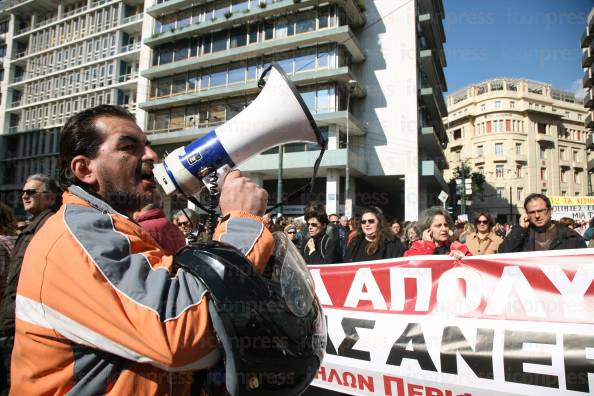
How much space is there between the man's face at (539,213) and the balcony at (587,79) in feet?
146

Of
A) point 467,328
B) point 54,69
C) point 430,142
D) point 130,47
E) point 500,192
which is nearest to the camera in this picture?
point 467,328

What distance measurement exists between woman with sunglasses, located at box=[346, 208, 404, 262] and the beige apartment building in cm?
4997

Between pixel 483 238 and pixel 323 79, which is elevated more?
pixel 323 79

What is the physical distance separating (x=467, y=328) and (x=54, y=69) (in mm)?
43130

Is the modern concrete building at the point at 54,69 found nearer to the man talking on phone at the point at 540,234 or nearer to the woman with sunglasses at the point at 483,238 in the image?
the woman with sunglasses at the point at 483,238

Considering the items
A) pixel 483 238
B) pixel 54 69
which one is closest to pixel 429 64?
pixel 483 238

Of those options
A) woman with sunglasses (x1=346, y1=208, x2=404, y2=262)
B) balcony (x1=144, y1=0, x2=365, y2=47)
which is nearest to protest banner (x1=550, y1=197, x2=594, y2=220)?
balcony (x1=144, y1=0, x2=365, y2=47)

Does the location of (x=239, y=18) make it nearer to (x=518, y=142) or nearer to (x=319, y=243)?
(x=319, y=243)

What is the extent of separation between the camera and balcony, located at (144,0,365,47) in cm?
2210

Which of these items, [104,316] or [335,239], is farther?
[335,239]

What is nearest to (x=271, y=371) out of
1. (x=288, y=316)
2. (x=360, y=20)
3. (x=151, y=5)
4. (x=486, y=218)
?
(x=288, y=316)

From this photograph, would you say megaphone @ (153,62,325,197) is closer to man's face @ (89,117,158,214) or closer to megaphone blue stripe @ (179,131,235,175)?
megaphone blue stripe @ (179,131,235,175)

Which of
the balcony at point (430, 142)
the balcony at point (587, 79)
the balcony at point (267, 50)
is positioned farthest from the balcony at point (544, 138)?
the balcony at point (267, 50)

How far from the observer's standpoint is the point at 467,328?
8.91ft
